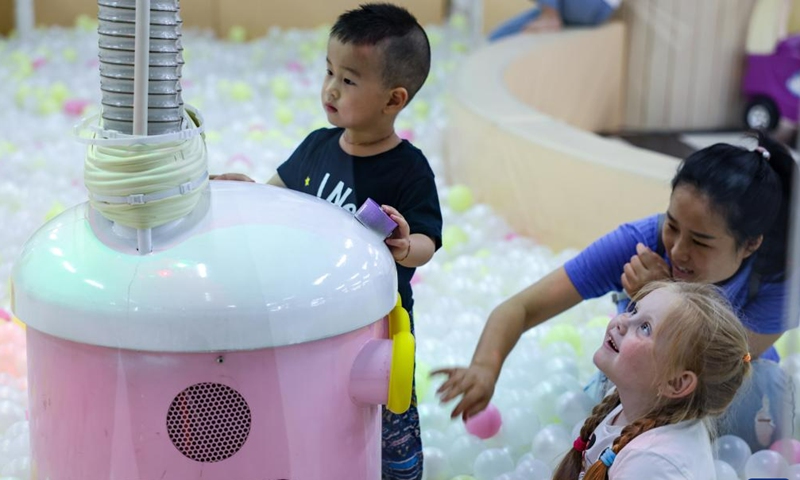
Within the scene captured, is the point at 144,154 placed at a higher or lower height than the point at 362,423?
higher

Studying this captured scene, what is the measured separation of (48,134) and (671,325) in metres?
1.92

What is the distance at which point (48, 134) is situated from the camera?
2.58m

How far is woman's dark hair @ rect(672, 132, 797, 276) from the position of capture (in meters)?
1.27

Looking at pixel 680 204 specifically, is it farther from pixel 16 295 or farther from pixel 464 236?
pixel 464 236

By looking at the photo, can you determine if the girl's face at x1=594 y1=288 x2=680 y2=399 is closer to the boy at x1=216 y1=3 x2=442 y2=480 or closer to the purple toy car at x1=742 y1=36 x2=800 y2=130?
the boy at x1=216 y1=3 x2=442 y2=480

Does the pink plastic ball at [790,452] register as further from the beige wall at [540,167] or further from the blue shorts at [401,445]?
the beige wall at [540,167]

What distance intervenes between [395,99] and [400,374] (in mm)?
374

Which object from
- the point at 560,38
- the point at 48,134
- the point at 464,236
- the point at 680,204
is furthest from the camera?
the point at 560,38

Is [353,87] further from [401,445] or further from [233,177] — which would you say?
[401,445]

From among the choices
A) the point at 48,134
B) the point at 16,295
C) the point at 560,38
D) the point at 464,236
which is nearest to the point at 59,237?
the point at 16,295

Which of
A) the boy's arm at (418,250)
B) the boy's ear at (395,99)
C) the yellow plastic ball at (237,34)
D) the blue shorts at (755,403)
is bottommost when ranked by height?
the blue shorts at (755,403)

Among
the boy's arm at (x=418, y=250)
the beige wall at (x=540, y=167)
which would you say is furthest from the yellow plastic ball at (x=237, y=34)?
the boy's arm at (x=418, y=250)

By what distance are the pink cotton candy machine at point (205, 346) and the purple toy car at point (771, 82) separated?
2.98 meters

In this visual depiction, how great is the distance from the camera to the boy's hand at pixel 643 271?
1272 millimetres
